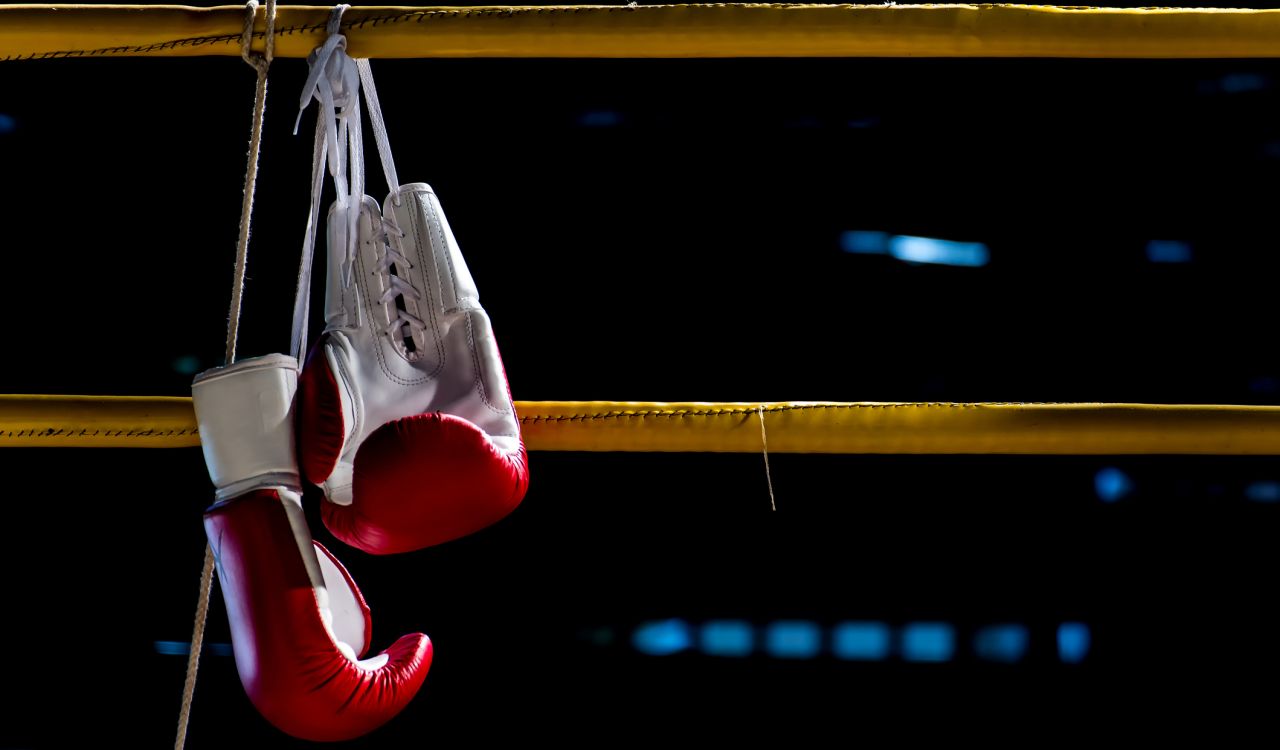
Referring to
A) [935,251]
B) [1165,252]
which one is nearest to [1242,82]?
[1165,252]

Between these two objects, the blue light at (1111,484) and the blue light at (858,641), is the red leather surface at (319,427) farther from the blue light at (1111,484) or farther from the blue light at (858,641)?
the blue light at (1111,484)

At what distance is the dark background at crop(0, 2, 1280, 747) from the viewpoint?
1.19 metres

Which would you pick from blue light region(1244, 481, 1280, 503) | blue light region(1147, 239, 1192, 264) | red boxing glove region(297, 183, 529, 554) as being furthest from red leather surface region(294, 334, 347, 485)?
blue light region(1244, 481, 1280, 503)

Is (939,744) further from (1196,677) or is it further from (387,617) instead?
(387,617)

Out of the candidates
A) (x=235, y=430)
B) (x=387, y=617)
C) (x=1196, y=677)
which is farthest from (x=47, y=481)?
(x=1196, y=677)

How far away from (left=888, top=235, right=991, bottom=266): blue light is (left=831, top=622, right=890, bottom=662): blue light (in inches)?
17.8

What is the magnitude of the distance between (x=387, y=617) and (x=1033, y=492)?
81cm

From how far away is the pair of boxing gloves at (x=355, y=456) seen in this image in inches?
26.0

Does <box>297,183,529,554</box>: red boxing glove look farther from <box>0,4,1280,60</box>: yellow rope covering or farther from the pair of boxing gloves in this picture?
<box>0,4,1280,60</box>: yellow rope covering

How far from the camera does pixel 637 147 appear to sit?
1.21m

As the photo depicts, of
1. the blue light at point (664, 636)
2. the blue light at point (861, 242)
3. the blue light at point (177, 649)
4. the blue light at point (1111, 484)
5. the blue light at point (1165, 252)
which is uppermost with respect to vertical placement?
the blue light at point (861, 242)

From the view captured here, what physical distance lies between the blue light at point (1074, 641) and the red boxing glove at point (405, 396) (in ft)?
2.76

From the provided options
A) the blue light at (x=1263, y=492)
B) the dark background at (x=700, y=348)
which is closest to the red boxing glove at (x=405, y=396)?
the dark background at (x=700, y=348)

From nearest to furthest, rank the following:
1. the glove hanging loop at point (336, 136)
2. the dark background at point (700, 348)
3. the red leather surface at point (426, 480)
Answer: the red leather surface at point (426, 480) < the glove hanging loop at point (336, 136) < the dark background at point (700, 348)
